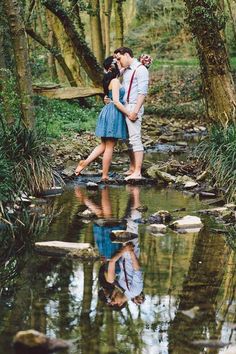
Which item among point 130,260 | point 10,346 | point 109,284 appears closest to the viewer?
point 10,346

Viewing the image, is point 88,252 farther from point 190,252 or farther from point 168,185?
point 168,185

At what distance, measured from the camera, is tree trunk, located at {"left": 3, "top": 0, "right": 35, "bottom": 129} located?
10.9 metres

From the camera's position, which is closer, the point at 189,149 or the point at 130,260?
the point at 130,260

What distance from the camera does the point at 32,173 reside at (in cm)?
995

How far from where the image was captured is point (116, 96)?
11.1 metres

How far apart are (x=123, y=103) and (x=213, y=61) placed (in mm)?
1693

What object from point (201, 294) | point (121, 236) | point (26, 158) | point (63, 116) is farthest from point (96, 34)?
point (201, 294)

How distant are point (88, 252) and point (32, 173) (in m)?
3.84

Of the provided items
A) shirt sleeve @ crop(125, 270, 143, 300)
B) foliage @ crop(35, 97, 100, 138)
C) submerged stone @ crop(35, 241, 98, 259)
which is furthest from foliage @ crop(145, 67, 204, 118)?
Answer: shirt sleeve @ crop(125, 270, 143, 300)

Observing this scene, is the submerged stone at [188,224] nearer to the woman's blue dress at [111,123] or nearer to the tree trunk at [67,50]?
the woman's blue dress at [111,123]

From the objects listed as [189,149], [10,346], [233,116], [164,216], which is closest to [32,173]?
[164,216]

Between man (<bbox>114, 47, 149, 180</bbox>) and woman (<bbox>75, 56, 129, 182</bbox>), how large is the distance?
112 millimetres

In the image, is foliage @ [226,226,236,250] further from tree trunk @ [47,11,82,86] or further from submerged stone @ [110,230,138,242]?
tree trunk @ [47,11,82,86]

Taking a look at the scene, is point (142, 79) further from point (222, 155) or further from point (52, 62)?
point (52, 62)
